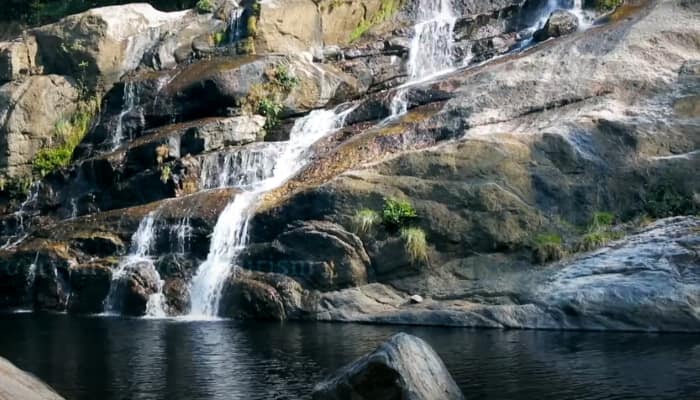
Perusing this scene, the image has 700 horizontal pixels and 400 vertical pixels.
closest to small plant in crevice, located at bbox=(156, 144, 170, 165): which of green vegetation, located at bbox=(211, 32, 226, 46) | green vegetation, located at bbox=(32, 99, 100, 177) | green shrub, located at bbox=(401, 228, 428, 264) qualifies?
green vegetation, located at bbox=(32, 99, 100, 177)

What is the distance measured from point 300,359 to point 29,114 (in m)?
21.3

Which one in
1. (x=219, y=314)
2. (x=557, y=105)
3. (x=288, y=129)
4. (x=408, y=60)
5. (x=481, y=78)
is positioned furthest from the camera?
(x=408, y=60)

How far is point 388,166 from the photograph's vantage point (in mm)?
25344

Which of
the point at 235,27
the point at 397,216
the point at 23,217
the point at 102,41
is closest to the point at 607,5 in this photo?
the point at 397,216

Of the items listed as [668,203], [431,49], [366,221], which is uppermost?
[431,49]

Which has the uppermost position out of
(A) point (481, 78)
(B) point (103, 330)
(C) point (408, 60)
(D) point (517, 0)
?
(D) point (517, 0)

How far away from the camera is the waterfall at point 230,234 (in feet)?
82.3

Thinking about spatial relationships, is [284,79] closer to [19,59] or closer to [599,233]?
[19,59]

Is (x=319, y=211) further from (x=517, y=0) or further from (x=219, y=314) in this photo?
(x=517, y=0)

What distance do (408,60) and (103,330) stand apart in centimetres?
1629

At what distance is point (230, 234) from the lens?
84.9 feet

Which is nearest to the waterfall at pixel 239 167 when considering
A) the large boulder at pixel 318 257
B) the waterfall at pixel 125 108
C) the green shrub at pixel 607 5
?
the large boulder at pixel 318 257

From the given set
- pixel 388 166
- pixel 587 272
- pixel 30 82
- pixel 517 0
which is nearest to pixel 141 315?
pixel 388 166

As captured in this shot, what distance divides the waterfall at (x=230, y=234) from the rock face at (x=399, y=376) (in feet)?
41.3
